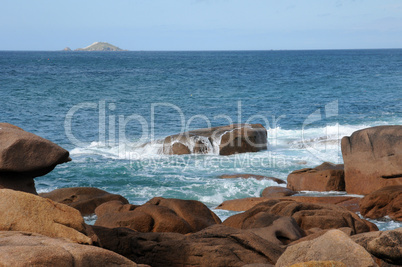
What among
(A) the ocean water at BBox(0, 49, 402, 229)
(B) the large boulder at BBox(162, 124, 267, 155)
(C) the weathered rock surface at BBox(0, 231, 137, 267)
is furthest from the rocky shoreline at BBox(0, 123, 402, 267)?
(B) the large boulder at BBox(162, 124, 267, 155)

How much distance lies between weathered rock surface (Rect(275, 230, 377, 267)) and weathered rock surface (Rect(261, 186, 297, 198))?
912cm

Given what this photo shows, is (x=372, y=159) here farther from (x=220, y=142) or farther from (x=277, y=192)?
(x=220, y=142)

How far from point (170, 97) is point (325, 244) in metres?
39.6

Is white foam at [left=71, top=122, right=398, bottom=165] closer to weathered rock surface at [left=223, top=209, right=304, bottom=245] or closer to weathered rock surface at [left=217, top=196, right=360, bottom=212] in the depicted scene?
weathered rock surface at [left=217, top=196, right=360, bottom=212]

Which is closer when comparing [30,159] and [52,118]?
[30,159]

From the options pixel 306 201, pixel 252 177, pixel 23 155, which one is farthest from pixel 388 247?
pixel 252 177

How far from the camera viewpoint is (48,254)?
4102 mm

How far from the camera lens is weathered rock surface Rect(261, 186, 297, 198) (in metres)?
14.2

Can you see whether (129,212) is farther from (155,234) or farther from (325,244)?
(325,244)

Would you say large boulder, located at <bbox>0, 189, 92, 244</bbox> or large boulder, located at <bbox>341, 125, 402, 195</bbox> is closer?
large boulder, located at <bbox>0, 189, 92, 244</bbox>

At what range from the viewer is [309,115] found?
1371 inches

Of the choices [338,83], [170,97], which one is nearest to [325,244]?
[170,97]

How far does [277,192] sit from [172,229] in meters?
6.43

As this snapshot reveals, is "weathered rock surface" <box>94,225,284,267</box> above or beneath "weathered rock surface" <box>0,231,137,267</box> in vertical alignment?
beneath
